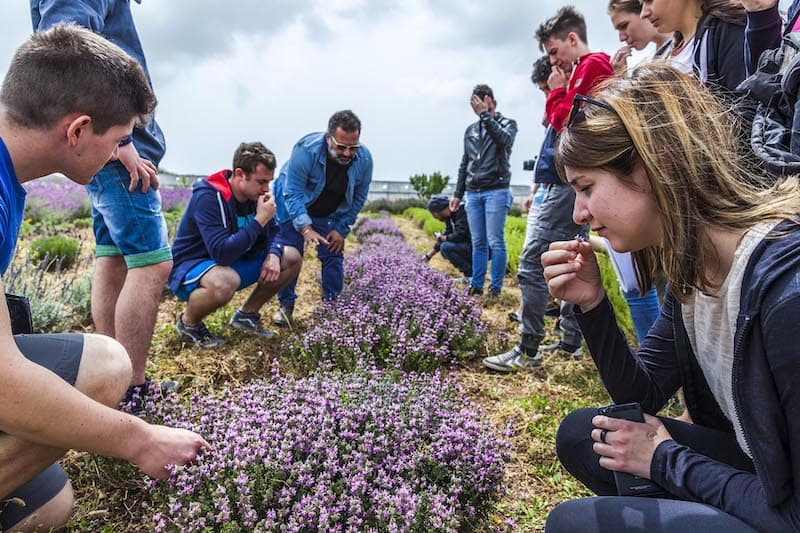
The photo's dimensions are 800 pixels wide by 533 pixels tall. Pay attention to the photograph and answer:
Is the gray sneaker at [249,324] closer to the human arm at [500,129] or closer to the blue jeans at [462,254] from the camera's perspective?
the human arm at [500,129]

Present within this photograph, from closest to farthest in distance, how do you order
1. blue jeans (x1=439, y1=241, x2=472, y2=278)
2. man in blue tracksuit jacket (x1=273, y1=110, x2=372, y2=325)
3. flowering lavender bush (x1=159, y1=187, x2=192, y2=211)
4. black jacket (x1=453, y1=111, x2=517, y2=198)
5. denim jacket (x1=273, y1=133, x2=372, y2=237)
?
1. man in blue tracksuit jacket (x1=273, y1=110, x2=372, y2=325)
2. denim jacket (x1=273, y1=133, x2=372, y2=237)
3. black jacket (x1=453, y1=111, x2=517, y2=198)
4. blue jeans (x1=439, y1=241, x2=472, y2=278)
5. flowering lavender bush (x1=159, y1=187, x2=192, y2=211)

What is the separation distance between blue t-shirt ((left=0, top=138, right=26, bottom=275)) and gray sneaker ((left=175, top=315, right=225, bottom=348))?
2.27m

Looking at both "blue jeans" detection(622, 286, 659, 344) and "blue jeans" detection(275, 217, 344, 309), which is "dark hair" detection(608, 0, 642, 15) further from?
"blue jeans" detection(275, 217, 344, 309)

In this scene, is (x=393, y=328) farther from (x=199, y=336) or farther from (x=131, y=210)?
(x=131, y=210)

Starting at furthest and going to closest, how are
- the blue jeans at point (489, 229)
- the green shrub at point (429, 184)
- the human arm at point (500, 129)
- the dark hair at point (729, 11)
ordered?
the green shrub at point (429, 184), the blue jeans at point (489, 229), the human arm at point (500, 129), the dark hair at point (729, 11)

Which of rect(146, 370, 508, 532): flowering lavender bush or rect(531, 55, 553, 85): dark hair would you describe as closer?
rect(146, 370, 508, 532): flowering lavender bush

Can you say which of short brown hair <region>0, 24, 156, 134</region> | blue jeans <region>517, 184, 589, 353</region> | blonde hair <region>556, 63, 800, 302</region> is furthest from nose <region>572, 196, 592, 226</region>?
blue jeans <region>517, 184, 589, 353</region>

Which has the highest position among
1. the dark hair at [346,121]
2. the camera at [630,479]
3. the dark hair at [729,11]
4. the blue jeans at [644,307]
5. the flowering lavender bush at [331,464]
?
the dark hair at [729,11]

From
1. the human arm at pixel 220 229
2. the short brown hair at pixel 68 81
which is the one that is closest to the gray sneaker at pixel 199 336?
the human arm at pixel 220 229

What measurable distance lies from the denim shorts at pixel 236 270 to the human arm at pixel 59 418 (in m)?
2.31

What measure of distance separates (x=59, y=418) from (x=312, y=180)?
12.5 ft

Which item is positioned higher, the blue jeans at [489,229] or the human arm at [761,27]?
the human arm at [761,27]

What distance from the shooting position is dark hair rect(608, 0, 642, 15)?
3.11 metres

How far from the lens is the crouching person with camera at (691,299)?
3.75ft
